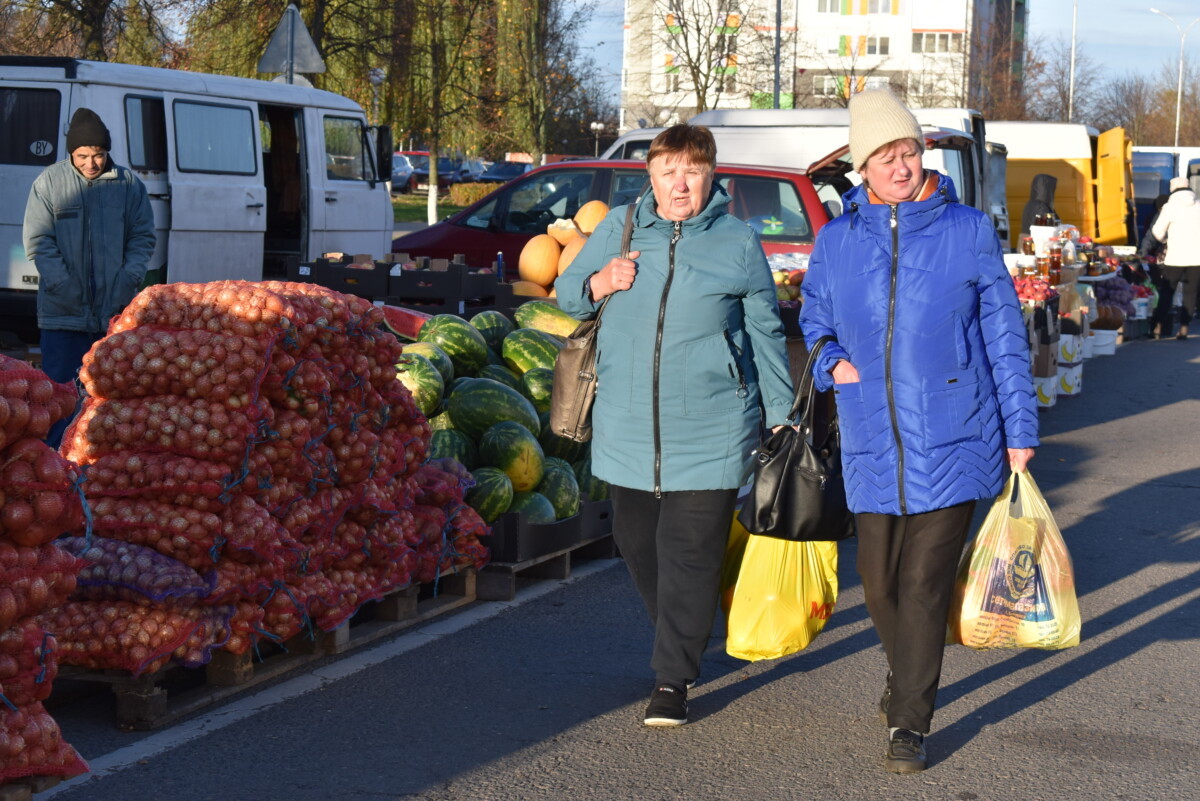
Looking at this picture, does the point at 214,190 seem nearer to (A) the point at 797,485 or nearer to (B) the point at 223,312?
(B) the point at 223,312

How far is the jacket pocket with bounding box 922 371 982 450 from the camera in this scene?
4379 millimetres

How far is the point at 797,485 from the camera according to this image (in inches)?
186

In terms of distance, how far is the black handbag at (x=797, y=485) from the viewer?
4719 mm

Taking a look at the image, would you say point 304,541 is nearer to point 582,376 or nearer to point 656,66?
point 582,376

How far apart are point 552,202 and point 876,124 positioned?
28.5 feet

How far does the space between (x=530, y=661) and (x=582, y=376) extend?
4.32ft

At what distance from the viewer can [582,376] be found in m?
4.89

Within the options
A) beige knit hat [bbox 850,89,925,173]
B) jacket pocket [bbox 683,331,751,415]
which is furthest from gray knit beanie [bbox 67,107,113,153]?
beige knit hat [bbox 850,89,925,173]

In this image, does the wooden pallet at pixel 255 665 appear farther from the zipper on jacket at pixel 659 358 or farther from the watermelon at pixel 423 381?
the zipper on jacket at pixel 659 358

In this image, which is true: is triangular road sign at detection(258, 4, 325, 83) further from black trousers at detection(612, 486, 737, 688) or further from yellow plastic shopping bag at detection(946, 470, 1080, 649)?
yellow plastic shopping bag at detection(946, 470, 1080, 649)

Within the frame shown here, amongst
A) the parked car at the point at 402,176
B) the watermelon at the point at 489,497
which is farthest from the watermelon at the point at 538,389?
the parked car at the point at 402,176

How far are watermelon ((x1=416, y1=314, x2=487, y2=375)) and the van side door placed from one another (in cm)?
552

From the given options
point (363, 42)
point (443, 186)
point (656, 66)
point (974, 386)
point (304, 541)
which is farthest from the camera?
point (656, 66)

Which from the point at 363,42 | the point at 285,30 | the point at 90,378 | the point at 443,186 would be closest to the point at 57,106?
the point at 285,30
